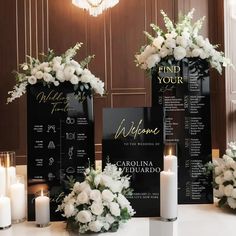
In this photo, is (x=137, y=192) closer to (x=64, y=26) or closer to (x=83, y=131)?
(x=83, y=131)

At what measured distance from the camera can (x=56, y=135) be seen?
146cm

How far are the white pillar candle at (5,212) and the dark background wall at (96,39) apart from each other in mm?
2988

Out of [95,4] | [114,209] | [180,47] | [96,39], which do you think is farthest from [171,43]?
[96,39]

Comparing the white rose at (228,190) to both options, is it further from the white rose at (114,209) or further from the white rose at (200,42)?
→ the white rose at (200,42)

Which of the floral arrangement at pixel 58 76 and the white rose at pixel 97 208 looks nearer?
the white rose at pixel 97 208

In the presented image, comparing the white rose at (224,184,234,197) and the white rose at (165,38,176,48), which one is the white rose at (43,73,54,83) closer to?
the white rose at (165,38,176,48)

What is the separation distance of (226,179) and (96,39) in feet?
11.1

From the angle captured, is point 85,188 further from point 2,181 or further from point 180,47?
point 180,47

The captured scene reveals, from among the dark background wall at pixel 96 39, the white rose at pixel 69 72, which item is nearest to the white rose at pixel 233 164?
the white rose at pixel 69 72

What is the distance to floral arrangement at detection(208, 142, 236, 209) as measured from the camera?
146 cm

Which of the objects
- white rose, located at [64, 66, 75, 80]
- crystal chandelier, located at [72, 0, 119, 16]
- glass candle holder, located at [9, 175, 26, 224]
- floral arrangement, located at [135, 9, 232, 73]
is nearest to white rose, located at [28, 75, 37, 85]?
white rose, located at [64, 66, 75, 80]

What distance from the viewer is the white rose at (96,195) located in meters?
1.25

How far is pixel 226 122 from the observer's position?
4.33m

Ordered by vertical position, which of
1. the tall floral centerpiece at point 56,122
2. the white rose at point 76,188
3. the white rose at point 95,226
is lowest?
the white rose at point 95,226
